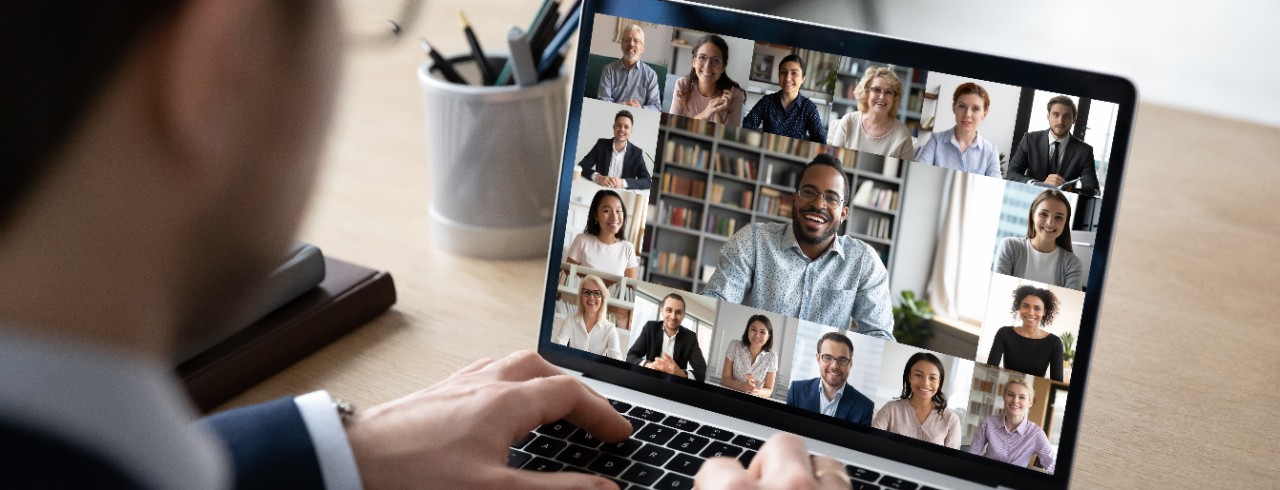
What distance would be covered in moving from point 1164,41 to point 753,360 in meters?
1.77

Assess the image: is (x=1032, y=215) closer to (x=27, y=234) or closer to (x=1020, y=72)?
(x=1020, y=72)

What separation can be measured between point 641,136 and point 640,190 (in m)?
0.04

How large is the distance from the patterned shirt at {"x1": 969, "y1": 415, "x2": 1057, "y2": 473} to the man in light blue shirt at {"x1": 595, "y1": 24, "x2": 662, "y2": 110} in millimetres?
303

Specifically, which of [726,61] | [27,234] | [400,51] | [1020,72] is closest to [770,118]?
[726,61]

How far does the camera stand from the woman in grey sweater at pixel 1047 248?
2.23ft

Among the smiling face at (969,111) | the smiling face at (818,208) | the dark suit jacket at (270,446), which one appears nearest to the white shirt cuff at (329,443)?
the dark suit jacket at (270,446)

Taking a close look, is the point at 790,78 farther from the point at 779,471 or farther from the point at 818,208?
the point at 779,471

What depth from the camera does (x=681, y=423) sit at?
0.74 metres

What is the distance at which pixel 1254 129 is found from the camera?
1.44 meters

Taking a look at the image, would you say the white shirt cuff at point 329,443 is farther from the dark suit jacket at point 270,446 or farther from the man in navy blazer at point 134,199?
the man in navy blazer at point 134,199

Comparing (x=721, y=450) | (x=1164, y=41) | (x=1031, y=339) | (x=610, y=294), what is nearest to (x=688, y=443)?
(x=721, y=450)

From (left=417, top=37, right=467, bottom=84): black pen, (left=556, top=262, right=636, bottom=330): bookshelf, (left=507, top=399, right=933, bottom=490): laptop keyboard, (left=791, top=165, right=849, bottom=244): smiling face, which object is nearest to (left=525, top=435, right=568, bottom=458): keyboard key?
(left=507, top=399, right=933, bottom=490): laptop keyboard

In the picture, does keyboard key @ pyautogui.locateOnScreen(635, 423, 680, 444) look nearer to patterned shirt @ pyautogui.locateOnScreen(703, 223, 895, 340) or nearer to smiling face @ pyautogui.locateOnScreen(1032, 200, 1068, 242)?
patterned shirt @ pyautogui.locateOnScreen(703, 223, 895, 340)

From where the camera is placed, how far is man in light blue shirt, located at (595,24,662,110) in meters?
0.76
